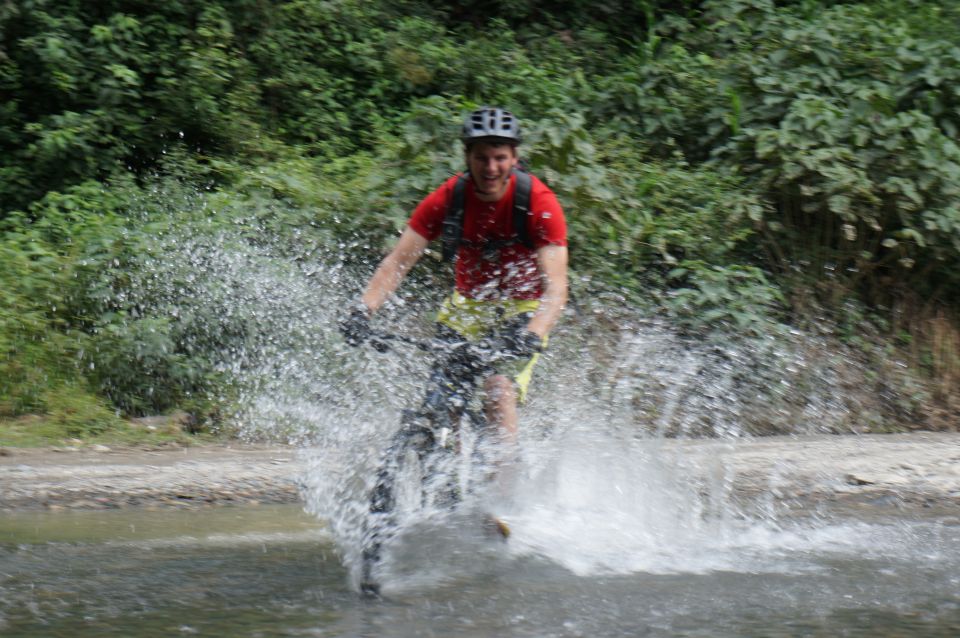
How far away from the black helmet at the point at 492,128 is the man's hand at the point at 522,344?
860mm

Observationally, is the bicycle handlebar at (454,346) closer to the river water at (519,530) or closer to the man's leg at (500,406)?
the man's leg at (500,406)

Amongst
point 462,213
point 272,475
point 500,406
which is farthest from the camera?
point 272,475

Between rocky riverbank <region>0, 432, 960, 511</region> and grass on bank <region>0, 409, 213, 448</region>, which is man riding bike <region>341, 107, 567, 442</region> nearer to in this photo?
rocky riverbank <region>0, 432, 960, 511</region>

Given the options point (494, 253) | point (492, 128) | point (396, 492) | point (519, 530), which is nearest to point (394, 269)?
point (494, 253)

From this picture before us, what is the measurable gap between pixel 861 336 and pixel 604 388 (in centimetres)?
236

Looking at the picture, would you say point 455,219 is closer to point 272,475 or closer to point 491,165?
point 491,165

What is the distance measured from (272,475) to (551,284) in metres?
2.72

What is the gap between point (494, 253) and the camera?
17.0 ft

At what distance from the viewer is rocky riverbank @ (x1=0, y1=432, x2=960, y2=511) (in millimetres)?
6555

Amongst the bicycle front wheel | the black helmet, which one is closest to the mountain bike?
the bicycle front wheel

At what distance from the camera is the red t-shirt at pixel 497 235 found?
504 cm

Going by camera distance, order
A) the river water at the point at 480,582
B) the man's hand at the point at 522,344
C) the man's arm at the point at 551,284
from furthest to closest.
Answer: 1. the man's arm at the point at 551,284
2. the man's hand at the point at 522,344
3. the river water at the point at 480,582

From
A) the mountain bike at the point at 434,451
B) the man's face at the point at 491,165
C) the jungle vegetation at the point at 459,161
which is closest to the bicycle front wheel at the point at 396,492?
the mountain bike at the point at 434,451

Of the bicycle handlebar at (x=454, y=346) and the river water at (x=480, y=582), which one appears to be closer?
the river water at (x=480, y=582)
